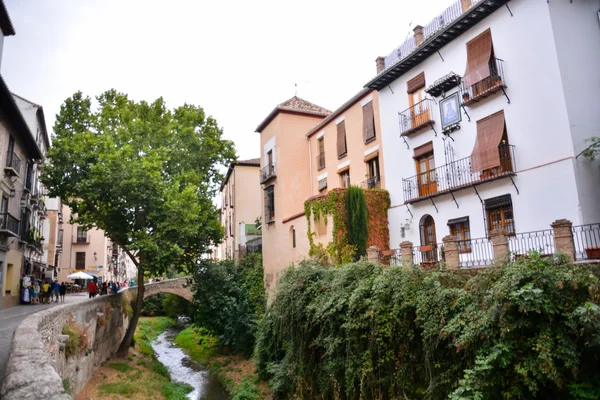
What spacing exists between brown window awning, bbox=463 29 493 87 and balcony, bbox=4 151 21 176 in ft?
69.7

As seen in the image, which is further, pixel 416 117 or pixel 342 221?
pixel 342 221

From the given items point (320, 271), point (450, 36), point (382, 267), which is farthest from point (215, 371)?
point (450, 36)

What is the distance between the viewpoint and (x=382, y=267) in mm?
12594

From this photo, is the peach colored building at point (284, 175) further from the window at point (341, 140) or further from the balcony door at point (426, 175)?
the balcony door at point (426, 175)

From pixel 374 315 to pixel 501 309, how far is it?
11.9 ft

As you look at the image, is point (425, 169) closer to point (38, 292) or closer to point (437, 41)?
point (437, 41)

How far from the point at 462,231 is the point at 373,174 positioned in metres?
5.79

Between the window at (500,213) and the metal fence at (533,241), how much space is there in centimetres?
36

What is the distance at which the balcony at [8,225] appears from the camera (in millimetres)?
20438

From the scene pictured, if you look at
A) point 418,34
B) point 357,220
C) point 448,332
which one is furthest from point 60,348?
point 418,34

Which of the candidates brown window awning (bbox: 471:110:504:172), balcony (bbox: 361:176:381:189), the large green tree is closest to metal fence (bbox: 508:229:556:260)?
brown window awning (bbox: 471:110:504:172)

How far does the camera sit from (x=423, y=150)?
17422 millimetres

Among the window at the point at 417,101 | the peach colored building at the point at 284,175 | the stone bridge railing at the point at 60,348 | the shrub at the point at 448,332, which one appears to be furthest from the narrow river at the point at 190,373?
the window at the point at 417,101

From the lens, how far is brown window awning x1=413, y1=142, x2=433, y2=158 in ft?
56.2
